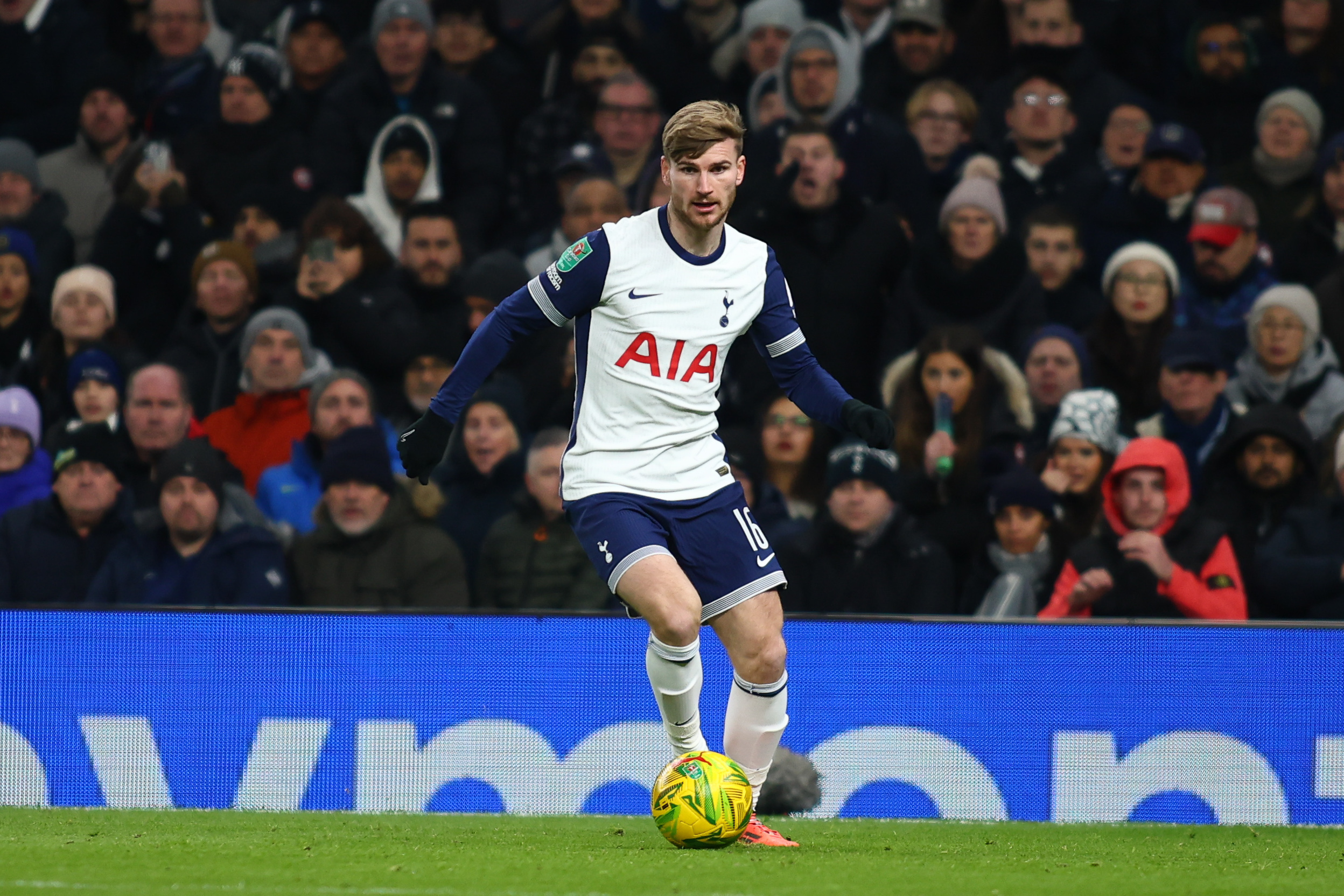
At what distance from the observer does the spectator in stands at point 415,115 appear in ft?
34.6

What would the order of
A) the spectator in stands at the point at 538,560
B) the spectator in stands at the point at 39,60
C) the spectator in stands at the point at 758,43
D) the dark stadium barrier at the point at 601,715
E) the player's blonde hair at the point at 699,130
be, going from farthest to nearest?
1. the spectator in stands at the point at 39,60
2. the spectator in stands at the point at 758,43
3. the spectator in stands at the point at 538,560
4. the dark stadium barrier at the point at 601,715
5. the player's blonde hair at the point at 699,130

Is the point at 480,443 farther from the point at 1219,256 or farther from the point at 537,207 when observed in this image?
the point at 1219,256

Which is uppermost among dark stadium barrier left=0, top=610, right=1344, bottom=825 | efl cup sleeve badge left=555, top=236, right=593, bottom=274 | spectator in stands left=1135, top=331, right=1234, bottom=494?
efl cup sleeve badge left=555, top=236, right=593, bottom=274

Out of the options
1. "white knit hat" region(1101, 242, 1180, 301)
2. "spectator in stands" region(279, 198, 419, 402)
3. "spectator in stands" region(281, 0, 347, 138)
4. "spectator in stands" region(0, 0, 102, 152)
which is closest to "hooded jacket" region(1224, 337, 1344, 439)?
"white knit hat" region(1101, 242, 1180, 301)

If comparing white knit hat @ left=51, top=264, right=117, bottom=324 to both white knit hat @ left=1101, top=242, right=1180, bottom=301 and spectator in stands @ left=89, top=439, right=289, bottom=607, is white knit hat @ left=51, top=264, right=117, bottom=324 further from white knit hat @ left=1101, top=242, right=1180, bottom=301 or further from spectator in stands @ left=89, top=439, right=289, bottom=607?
white knit hat @ left=1101, top=242, right=1180, bottom=301

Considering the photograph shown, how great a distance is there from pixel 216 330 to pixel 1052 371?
14.4 feet

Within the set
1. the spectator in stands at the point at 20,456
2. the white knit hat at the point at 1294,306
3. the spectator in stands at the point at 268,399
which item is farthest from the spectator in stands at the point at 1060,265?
the spectator in stands at the point at 20,456

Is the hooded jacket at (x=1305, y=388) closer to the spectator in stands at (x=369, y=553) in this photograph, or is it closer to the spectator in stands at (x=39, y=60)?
the spectator in stands at (x=369, y=553)

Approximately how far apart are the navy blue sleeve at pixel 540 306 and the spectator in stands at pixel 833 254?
12.6 ft

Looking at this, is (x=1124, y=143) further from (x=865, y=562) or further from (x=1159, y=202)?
(x=865, y=562)

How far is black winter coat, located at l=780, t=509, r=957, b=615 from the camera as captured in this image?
813 centimetres

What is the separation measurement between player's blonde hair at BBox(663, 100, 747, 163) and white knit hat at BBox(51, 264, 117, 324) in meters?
5.16

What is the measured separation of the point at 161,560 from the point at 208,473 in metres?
0.45

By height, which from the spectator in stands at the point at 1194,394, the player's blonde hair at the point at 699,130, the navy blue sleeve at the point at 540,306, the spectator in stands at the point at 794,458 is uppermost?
the player's blonde hair at the point at 699,130
